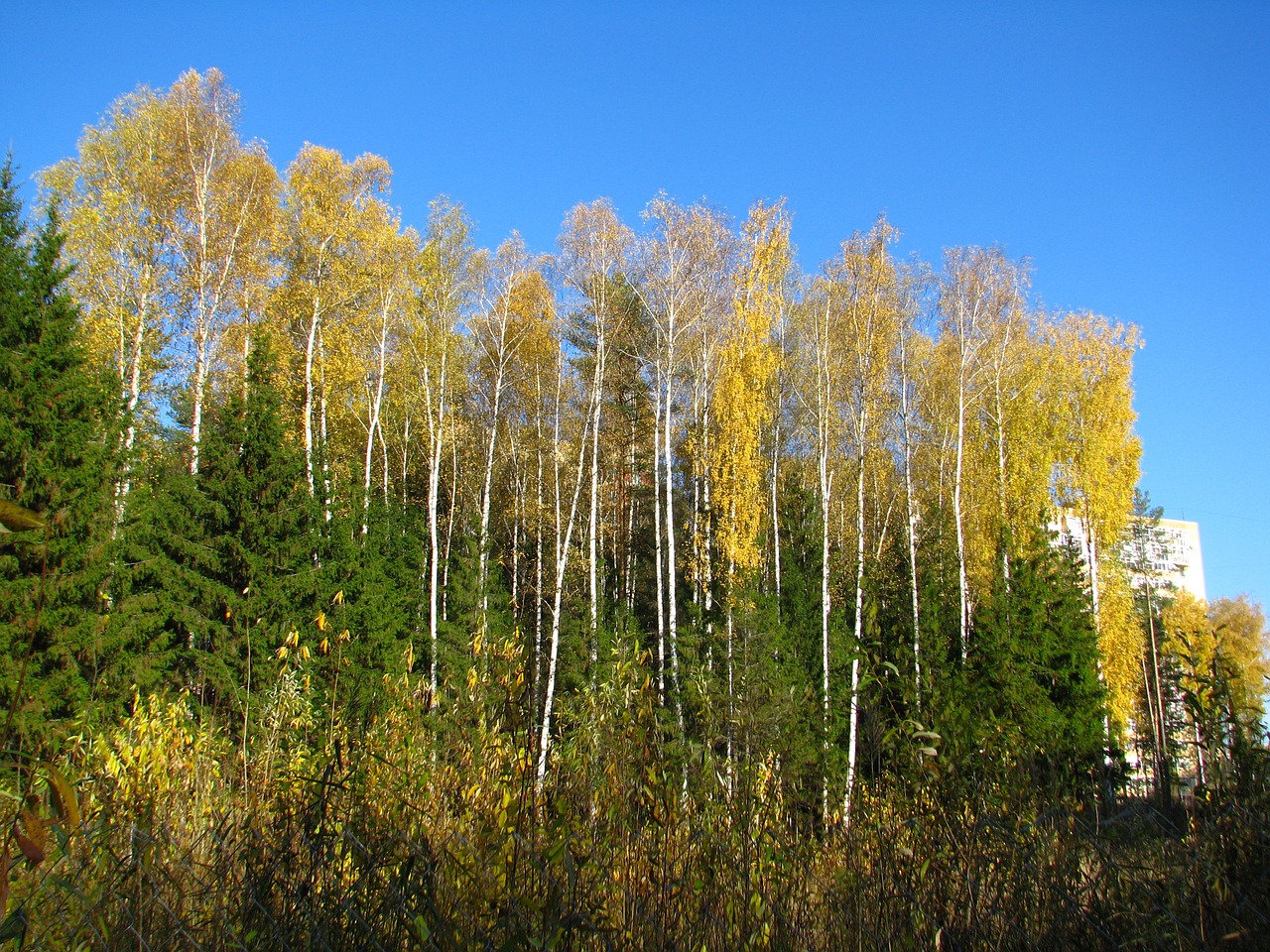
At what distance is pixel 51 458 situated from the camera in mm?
9867

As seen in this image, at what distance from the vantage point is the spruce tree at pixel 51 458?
8.96m

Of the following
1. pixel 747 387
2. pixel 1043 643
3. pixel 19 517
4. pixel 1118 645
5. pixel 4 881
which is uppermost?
pixel 747 387

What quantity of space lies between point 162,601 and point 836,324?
609 inches

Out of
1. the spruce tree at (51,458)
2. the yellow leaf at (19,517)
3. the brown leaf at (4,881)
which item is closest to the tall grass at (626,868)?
the brown leaf at (4,881)

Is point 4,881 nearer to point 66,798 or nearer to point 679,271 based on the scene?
point 66,798

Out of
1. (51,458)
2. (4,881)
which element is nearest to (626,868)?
(4,881)

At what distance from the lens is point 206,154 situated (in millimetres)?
14992

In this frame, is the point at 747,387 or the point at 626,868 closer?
the point at 626,868

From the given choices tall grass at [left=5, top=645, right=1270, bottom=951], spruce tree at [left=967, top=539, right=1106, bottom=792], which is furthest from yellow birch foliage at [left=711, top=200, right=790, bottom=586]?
tall grass at [left=5, top=645, right=1270, bottom=951]

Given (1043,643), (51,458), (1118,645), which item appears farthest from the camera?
(1118,645)

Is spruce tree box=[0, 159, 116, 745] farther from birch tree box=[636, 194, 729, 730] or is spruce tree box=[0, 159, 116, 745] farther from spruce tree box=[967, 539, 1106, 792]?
spruce tree box=[967, 539, 1106, 792]

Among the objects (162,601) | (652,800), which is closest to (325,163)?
(162,601)

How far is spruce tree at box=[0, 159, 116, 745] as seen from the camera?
8961 mm

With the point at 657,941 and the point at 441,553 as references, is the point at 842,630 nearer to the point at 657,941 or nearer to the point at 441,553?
the point at 441,553
